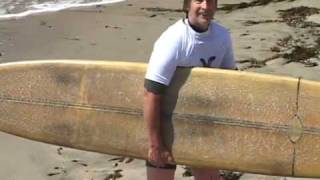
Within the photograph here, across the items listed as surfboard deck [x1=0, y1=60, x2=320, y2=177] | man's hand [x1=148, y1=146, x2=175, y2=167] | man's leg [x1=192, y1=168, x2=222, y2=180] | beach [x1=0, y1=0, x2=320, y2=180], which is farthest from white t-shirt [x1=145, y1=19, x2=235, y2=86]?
beach [x1=0, y1=0, x2=320, y2=180]

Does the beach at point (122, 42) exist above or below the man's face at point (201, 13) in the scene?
below

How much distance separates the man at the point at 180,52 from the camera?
9.64 feet

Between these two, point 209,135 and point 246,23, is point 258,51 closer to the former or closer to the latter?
point 246,23

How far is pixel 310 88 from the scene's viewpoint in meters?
3.26

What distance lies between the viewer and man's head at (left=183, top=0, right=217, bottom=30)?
2971mm

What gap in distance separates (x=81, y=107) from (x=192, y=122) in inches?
22.5

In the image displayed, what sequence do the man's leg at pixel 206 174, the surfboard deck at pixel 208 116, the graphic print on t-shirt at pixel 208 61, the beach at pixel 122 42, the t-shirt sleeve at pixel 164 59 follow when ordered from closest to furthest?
1. the t-shirt sleeve at pixel 164 59
2. the graphic print on t-shirt at pixel 208 61
3. the surfboard deck at pixel 208 116
4. the man's leg at pixel 206 174
5. the beach at pixel 122 42

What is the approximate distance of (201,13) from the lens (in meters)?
2.97

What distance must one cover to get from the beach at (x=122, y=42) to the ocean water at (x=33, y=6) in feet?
0.68

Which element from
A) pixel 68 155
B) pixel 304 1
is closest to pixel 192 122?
pixel 68 155

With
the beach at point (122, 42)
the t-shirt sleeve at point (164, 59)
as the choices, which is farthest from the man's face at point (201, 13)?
the beach at point (122, 42)

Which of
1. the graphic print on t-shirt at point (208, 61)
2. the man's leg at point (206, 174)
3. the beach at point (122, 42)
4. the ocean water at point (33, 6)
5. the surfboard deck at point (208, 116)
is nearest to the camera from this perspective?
the graphic print on t-shirt at point (208, 61)

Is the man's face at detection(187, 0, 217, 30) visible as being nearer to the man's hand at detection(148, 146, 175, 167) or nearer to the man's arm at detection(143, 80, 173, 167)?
the man's arm at detection(143, 80, 173, 167)

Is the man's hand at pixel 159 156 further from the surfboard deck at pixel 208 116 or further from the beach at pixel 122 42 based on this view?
the beach at pixel 122 42
